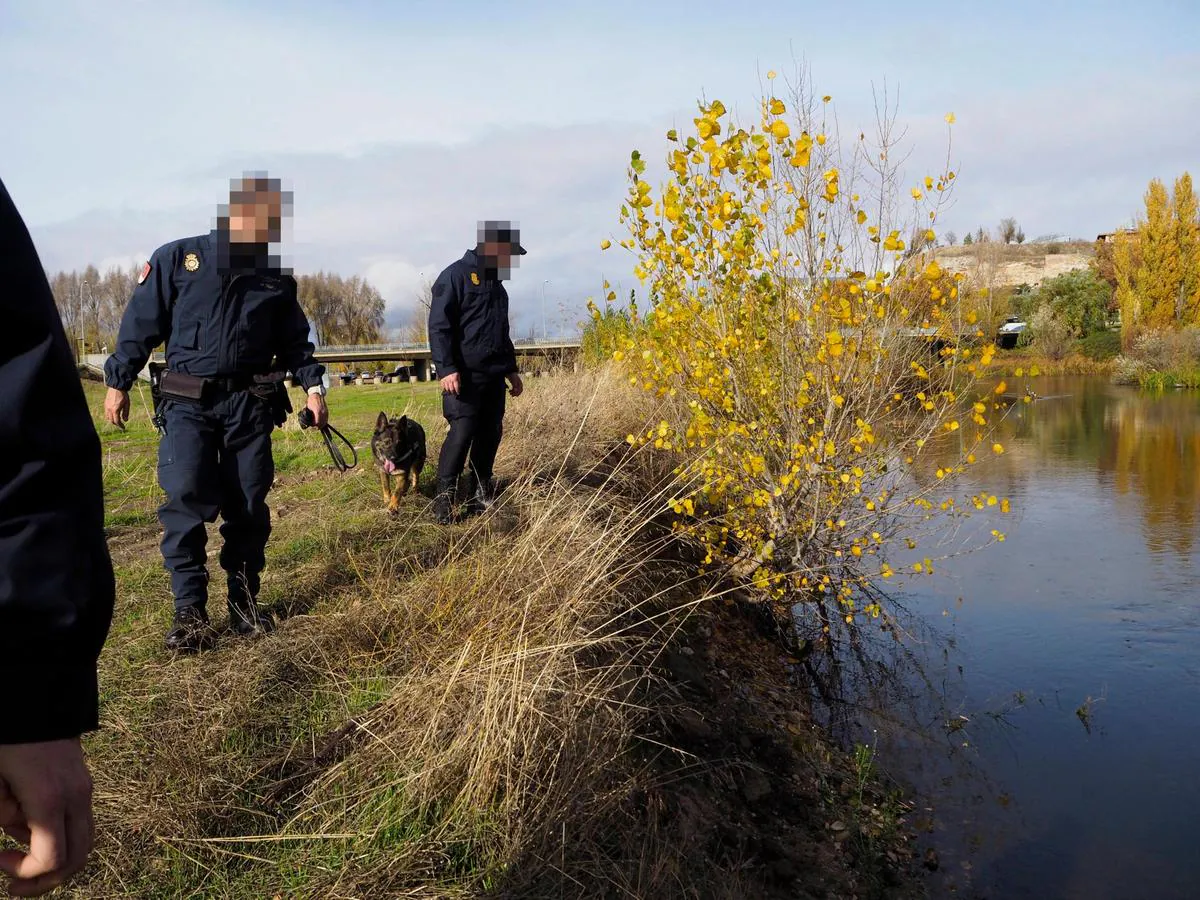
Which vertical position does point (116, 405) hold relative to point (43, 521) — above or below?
above

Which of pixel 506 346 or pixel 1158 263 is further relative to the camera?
pixel 1158 263

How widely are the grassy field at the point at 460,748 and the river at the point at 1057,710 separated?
1.88ft

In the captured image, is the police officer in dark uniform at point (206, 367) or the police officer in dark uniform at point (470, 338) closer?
the police officer in dark uniform at point (206, 367)

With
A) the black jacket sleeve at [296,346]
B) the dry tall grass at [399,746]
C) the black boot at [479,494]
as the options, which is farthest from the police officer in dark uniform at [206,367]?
the black boot at [479,494]

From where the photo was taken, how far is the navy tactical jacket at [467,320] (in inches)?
238

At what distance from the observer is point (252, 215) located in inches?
158

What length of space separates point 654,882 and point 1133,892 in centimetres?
261

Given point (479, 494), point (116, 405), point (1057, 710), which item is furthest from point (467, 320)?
point (1057, 710)

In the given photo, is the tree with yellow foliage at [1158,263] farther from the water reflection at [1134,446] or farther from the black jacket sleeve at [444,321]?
the black jacket sleeve at [444,321]

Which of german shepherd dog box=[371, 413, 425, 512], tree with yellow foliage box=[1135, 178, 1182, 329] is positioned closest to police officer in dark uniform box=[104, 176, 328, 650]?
german shepherd dog box=[371, 413, 425, 512]

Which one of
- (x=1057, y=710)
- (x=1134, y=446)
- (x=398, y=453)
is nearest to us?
(x=1057, y=710)

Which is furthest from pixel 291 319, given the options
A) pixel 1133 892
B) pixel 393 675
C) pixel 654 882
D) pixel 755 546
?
pixel 1133 892

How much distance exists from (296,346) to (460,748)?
238 cm

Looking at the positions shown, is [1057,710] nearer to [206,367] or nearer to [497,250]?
[497,250]
